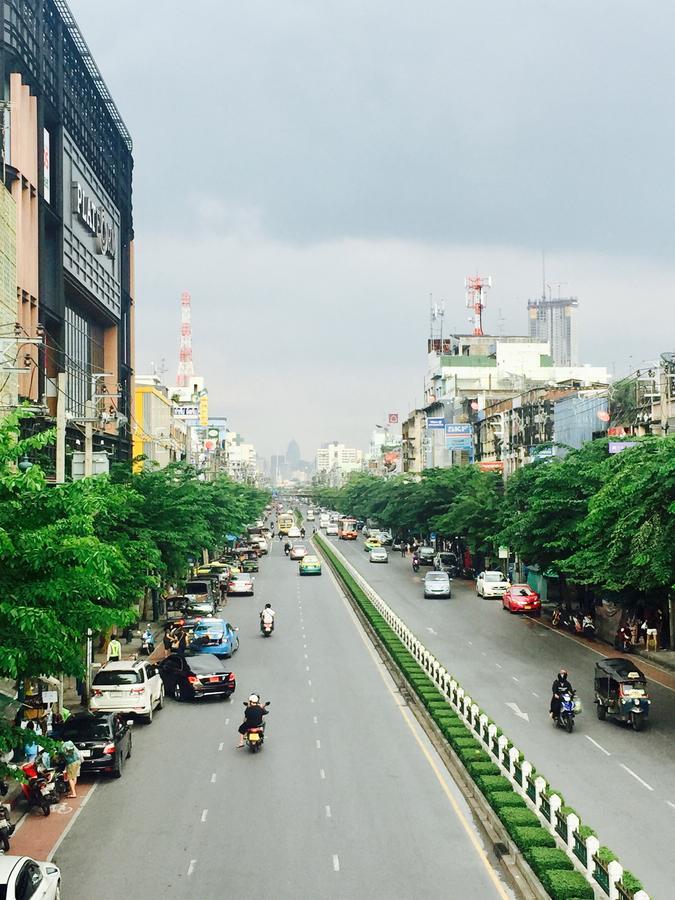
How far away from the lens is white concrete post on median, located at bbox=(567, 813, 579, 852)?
15273 millimetres

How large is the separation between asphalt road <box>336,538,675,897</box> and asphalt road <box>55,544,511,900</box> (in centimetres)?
236

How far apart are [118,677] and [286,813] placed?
955 cm

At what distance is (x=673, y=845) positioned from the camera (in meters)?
16.4

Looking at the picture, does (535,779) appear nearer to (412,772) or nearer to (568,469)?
(412,772)

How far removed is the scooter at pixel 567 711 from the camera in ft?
81.1

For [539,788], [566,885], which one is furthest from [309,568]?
[566,885]

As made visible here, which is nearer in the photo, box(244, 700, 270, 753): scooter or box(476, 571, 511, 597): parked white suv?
box(244, 700, 270, 753): scooter

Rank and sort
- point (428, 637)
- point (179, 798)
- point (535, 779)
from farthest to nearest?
1. point (428, 637)
2. point (179, 798)
3. point (535, 779)

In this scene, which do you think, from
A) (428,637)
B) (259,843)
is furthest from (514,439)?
(259,843)

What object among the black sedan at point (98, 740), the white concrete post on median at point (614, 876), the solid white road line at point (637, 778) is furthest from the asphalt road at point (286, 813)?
the solid white road line at point (637, 778)

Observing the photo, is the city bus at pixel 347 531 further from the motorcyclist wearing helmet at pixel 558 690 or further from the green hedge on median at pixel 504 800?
the motorcyclist wearing helmet at pixel 558 690

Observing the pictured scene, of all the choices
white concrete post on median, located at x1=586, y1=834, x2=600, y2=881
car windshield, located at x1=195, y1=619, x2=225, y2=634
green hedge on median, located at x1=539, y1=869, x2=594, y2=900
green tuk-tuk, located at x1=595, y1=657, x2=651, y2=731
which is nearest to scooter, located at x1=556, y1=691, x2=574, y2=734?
green tuk-tuk, located at x1=595, y1=657, x2=651, y2=731

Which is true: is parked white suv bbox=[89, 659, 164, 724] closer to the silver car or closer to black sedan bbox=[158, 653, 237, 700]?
black sedan bbox=[158, 653, 237, 700]

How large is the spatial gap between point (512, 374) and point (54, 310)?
3448 inches
